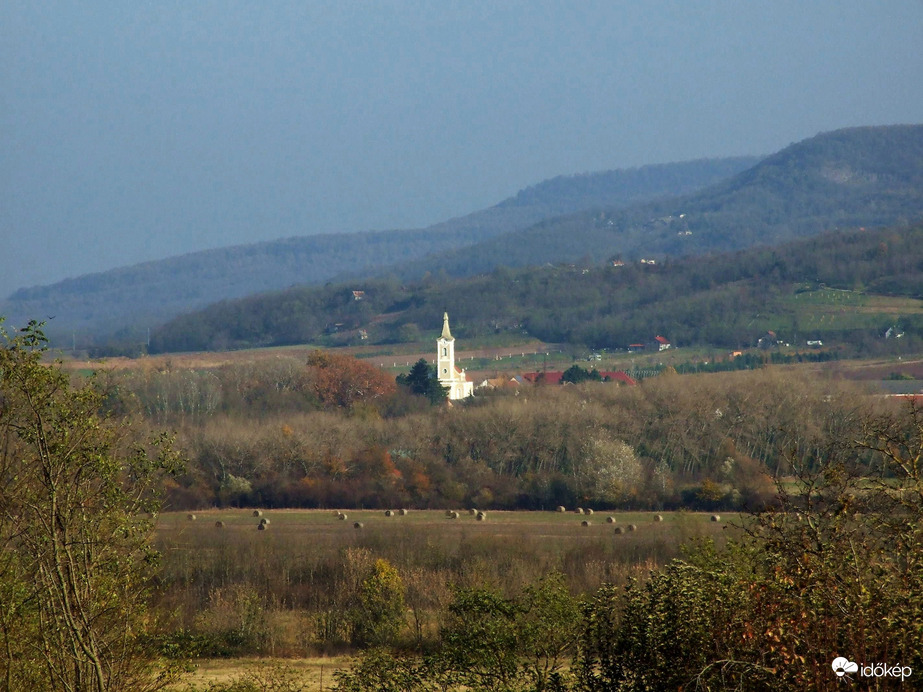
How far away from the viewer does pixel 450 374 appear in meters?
108

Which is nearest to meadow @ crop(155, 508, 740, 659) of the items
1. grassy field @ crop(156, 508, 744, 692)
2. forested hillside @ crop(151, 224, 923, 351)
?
grassy field @ crop(156, 508, 744, 692)

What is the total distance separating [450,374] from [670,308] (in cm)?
6775

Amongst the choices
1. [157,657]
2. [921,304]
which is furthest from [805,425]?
[921,304]

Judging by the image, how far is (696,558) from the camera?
21.1 m

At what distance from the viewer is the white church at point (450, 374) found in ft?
346

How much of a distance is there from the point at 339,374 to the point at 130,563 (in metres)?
88.0

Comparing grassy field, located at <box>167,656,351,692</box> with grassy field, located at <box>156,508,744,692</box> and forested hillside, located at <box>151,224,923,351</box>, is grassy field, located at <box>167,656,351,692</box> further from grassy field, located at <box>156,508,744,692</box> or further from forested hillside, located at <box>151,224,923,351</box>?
forested hillside, located at <box>151,224,923,351</box>

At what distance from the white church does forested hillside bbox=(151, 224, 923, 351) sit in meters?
40.2

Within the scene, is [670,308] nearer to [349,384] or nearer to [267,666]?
[349,384]

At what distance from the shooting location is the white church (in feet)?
346
